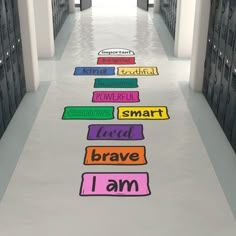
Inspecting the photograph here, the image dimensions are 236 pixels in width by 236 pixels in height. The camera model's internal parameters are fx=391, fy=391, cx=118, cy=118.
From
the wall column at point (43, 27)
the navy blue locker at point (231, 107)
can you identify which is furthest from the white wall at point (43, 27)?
the navy blue locker at point (231, 107)

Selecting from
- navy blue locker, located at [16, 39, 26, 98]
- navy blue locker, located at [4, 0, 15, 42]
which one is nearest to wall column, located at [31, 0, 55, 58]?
navy blue locker, located at [16, 39, 26, 98]

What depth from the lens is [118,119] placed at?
559cm

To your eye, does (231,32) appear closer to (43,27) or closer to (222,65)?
(222,65)

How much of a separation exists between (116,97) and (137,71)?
55.0 inches

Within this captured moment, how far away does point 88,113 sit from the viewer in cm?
578

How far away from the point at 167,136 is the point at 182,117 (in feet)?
2.11

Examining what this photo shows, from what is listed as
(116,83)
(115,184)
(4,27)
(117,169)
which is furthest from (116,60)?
(115,184)

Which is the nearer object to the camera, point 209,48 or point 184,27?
point 209,48

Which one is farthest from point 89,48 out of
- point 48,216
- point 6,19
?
point 48,216

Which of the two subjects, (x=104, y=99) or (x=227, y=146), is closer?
(x=227, y=146)

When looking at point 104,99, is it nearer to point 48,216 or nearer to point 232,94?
point 232,94

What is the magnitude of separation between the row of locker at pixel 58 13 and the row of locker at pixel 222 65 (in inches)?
189

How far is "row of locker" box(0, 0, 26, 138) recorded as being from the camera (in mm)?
5090

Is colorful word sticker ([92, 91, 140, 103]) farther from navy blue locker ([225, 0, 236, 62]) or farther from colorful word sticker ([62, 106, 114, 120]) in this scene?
navy blue locker ([225, 0, 236, 62])
